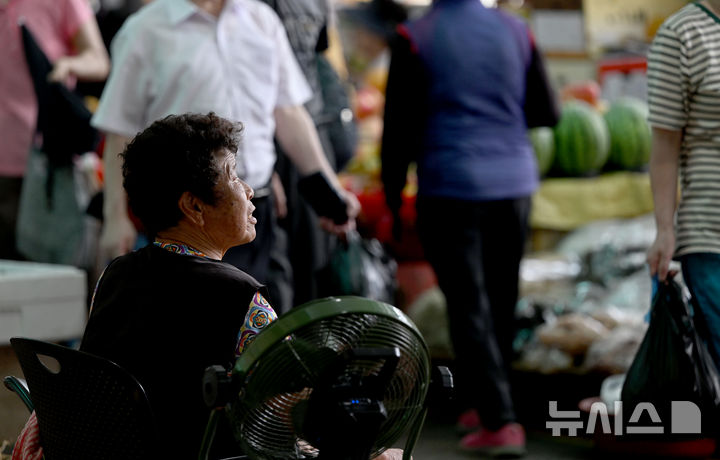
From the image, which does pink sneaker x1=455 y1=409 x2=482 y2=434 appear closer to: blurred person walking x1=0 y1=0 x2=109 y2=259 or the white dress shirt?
the white dress shirt

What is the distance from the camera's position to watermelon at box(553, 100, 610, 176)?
618 centimetres

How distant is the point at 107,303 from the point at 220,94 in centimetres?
131

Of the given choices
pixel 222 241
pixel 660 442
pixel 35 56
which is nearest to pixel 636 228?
pixel 660 442

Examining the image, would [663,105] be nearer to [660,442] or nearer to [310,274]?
[660,442]

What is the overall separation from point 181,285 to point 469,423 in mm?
2712

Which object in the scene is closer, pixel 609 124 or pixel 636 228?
pixel 636 228

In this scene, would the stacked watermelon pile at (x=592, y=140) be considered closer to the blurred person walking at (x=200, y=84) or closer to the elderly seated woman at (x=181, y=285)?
the blurred person walking at (x=200, y=84)

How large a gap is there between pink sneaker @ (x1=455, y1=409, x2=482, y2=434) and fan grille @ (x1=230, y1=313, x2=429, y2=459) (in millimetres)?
2738

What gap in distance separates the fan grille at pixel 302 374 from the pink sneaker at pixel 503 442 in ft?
7.73

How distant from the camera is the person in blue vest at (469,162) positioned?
13.1 ft

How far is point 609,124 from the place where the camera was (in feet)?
21.6

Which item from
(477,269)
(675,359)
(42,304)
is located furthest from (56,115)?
(675,359)

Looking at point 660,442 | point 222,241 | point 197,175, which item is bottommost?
point 660,442

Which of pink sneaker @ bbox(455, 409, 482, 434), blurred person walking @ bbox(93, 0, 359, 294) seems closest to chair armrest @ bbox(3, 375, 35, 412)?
blurred person walking @ bbox(93, 0, 359, 294)
